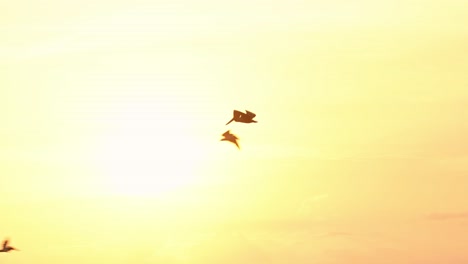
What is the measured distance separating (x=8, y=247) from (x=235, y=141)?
2008 inches

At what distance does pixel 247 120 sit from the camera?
159125 mm

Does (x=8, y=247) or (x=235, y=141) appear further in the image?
(x=8, y=247)

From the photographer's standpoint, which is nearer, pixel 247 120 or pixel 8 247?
pixel 247 120

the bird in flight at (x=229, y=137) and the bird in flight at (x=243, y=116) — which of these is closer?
the bird in flight at (x=243, y=116)

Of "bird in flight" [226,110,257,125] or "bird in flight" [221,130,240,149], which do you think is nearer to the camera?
"bird in flight" [226,110,257,125]

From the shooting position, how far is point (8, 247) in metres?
198

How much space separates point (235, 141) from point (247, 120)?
25.1ft

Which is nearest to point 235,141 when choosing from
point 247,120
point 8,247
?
point 247,120

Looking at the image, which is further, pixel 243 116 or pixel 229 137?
pixel 229 137

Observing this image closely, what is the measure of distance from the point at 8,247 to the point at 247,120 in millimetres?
57525

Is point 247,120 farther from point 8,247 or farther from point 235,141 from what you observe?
point 8,247

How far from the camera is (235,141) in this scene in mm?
166125
